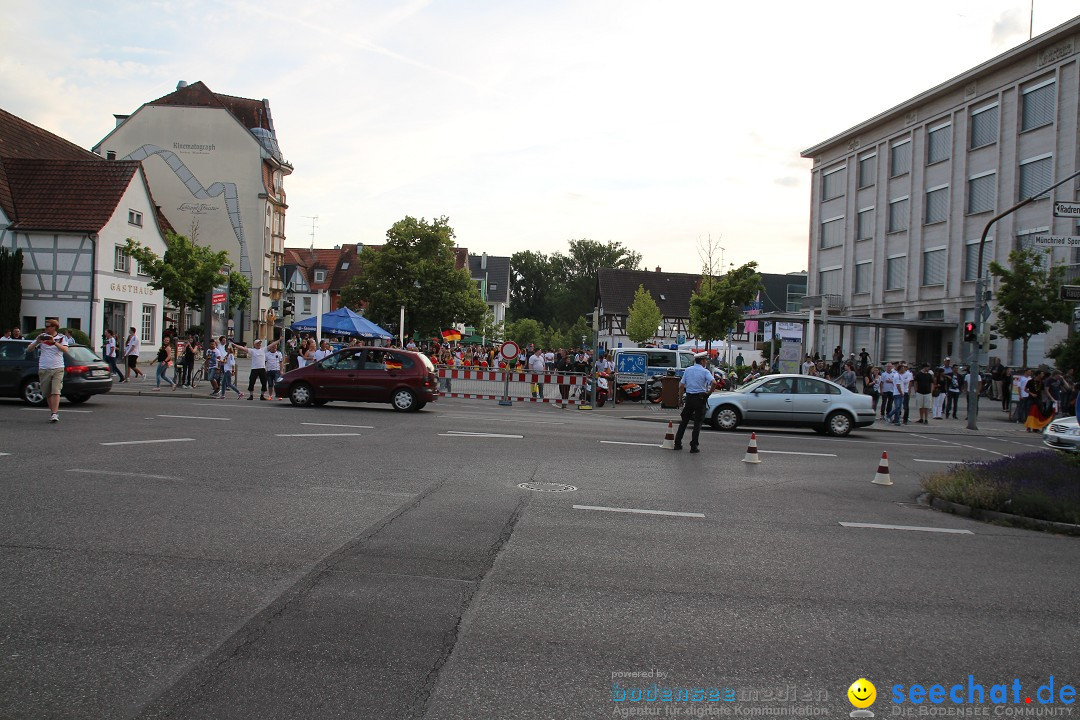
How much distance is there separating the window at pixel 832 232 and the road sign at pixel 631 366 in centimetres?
2898

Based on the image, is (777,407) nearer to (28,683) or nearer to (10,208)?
(28,683)

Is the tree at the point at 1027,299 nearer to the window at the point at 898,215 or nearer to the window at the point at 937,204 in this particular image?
the window at the point at 937,204

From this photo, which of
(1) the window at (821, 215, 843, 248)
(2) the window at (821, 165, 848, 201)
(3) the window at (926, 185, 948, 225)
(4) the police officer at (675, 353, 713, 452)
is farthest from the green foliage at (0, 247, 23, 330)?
(2) the window at (821, 165, 848, 201)

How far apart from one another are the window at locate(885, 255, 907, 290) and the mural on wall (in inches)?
1644

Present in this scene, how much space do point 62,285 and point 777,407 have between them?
1266 inches

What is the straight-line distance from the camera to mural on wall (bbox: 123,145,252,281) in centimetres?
6034

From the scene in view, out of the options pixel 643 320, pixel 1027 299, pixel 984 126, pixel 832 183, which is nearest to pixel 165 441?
pixel 1027 299

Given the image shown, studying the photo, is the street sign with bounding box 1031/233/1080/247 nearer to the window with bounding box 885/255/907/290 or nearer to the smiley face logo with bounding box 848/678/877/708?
the smiley face logo with bounding box 848/678/877/708

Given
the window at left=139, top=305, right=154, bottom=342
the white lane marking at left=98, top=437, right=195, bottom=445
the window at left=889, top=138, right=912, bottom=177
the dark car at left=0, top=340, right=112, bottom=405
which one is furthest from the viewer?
the window at left=889, top=138, right=912, bottom=177

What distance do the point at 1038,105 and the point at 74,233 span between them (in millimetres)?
42330

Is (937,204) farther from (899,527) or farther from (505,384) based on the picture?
(899,527)

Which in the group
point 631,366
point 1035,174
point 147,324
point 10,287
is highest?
point 1035,174

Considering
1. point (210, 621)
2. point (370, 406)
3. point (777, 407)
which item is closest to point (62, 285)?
point (370, 406)

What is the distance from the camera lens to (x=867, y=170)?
51281 mm
